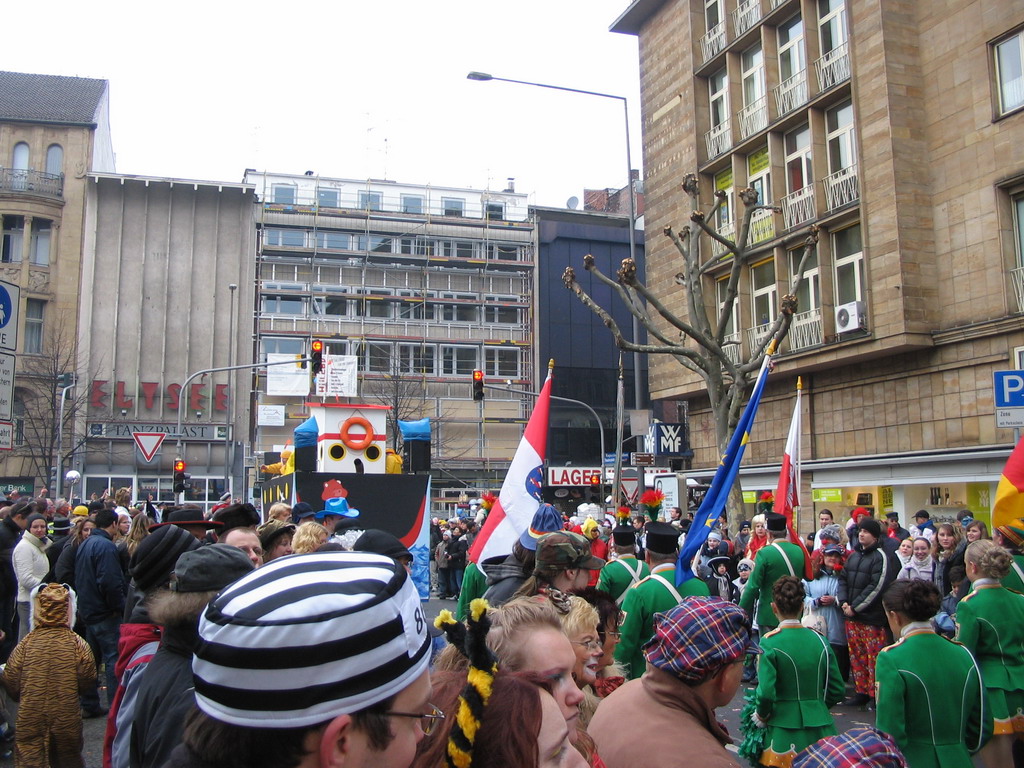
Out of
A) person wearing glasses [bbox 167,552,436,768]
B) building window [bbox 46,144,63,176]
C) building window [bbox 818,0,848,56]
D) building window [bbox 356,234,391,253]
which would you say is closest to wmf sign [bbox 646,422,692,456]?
building window [bbox 818,0,848,56]

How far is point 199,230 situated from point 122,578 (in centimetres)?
4027

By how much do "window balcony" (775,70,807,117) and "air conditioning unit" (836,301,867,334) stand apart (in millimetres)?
5588

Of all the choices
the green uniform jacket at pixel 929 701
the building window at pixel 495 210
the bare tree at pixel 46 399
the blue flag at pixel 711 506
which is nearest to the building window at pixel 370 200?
the building window at pixel 495 210

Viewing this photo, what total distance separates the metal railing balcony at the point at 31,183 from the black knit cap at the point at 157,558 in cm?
4475

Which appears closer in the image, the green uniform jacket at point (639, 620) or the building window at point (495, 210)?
the green uniform jacket at point (639, 620)

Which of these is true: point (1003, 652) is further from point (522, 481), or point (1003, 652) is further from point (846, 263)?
point (846, 263)

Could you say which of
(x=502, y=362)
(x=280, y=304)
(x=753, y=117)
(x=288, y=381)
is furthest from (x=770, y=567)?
(x=502, y=362)

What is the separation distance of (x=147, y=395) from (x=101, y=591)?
125 ft

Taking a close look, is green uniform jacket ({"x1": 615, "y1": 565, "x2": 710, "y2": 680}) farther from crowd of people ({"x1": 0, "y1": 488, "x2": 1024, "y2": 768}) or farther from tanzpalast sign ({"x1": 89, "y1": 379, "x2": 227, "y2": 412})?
tanzpalast sign ({"x1": 89, "y1": 379, "x2": 227, "y2": 412})

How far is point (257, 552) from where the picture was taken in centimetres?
486

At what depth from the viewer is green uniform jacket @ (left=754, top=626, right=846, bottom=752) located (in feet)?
18.4

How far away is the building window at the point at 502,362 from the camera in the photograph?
5103cm

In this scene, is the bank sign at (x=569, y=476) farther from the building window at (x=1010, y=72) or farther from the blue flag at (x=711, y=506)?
the blue flag at (x=711, y=506)

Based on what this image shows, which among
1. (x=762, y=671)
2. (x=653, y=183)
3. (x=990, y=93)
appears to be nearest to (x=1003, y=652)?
(x=762, y=671)
